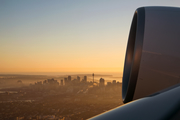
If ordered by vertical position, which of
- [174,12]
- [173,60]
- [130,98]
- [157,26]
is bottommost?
[130,98]

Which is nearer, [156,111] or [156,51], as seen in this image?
[156,111]

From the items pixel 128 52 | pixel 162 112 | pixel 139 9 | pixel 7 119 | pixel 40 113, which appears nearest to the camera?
pixel 162 112

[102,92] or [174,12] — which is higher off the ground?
[174,12]

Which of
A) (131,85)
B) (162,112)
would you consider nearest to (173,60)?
(131,85)

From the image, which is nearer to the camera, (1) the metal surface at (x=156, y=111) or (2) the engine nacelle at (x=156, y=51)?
(1) the metal surface at (x=156, y=111)

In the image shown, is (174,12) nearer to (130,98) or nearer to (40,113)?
(130,98)

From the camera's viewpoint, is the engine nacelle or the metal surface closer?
the metal surface

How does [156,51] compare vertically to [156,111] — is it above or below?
above

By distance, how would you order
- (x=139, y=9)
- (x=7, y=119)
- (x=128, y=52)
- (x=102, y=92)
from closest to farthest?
(x=139, y=9)
(x=128, y=52)
(x=7, y=119)
(x=102, y=92)
